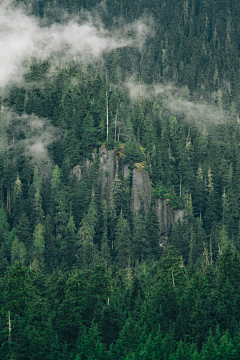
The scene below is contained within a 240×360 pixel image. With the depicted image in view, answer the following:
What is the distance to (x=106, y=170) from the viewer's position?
438 ft

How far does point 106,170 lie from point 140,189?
833 cm

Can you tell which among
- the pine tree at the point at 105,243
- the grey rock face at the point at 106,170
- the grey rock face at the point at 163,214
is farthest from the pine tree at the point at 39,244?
the grey rock face at the point at 163,214

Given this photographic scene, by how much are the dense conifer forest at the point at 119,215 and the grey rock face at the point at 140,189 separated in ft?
3.00

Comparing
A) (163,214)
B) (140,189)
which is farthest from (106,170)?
(163,214)

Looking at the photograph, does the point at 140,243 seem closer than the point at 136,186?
Yes

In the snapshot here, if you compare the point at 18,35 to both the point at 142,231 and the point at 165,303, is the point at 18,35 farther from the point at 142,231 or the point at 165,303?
the point at 165,303

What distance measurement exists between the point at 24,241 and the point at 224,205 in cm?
4245

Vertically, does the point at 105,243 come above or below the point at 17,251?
above

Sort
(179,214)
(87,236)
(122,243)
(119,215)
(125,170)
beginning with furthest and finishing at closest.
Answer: (125,170)
(179,214)
(119,215)
(87,236)
(122,243)

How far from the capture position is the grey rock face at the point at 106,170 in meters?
132

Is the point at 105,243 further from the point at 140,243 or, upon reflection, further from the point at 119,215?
the point at 119,215

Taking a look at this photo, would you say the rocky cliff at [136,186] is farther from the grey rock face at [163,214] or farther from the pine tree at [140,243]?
the pine tree at [140,243]

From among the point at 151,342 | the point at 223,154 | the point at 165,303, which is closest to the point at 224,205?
the point at 223,154

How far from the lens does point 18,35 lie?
19500 cm
